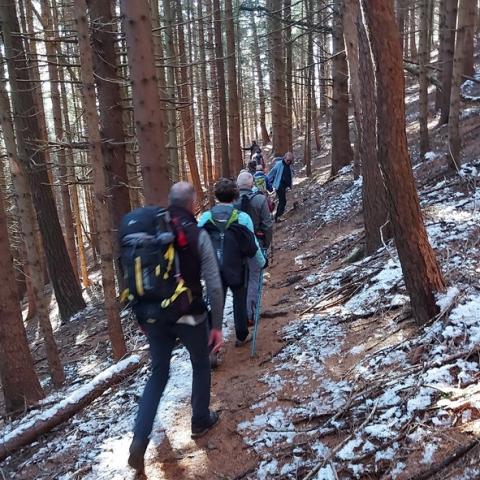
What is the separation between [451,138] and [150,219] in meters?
7.27

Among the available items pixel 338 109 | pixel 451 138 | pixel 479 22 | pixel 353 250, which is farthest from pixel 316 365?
pixel 479 22

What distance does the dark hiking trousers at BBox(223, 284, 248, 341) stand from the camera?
6.06 m

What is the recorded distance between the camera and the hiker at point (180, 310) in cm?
388

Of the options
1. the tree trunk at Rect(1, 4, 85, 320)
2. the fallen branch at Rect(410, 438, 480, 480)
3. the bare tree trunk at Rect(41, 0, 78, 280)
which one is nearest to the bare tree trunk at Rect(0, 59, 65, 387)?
the tree trunk at Rect(1, 4, 85, 320)

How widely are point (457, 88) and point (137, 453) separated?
7949mm

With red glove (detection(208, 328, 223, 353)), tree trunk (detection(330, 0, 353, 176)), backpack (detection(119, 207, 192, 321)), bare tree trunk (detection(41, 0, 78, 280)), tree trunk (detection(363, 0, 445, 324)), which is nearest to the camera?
backpack (detection(119, 207, 192, 321))

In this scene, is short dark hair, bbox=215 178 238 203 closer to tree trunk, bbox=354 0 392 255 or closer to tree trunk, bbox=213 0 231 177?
tree trunk, bbox=354 0 392 255

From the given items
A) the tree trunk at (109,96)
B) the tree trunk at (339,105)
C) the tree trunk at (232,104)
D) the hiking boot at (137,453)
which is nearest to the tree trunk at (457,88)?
the tree trunk at (339,105)

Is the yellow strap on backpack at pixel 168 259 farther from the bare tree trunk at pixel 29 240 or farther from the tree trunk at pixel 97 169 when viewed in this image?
the bare tree trunk at pixel 29 240

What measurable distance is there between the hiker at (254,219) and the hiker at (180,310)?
208cm

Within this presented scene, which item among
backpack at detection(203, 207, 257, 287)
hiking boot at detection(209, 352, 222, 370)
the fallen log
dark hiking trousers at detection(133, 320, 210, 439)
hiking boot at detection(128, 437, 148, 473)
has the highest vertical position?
backpack at detection(203, 207, 257, 287)

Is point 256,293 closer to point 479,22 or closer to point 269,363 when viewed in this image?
point 269,363

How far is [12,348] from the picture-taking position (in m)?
7.23

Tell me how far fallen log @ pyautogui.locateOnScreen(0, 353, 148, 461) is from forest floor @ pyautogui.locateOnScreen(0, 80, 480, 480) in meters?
0.09
